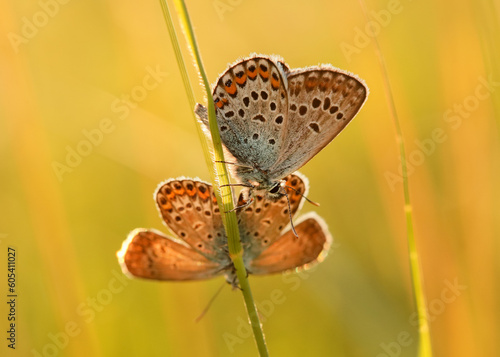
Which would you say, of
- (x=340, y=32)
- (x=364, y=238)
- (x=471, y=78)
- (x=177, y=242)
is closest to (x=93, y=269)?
(x=177, y=242)

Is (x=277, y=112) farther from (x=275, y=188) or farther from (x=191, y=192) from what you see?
(x=191, y=192)

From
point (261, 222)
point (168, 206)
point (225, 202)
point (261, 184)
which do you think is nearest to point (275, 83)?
point (261, 184)

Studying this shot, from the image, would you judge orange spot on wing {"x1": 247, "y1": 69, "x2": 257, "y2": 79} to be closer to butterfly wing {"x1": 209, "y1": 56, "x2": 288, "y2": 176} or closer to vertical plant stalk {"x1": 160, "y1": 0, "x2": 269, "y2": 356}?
butterfly wing {"x1": 209, "y1": 56, "x2": 288, "y2": 176}

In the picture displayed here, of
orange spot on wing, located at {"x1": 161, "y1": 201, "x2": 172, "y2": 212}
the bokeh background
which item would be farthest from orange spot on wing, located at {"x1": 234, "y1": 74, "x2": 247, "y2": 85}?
the bokeh background

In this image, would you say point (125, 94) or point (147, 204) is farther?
point (125, 94)

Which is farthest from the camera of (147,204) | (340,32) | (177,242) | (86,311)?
(340,32)

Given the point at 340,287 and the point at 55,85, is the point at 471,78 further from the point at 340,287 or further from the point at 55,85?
the point at 55,85

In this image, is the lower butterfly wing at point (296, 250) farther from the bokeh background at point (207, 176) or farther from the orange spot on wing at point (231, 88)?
the bokeh background at point (207, 176)
